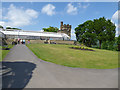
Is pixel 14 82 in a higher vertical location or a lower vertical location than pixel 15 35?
lower

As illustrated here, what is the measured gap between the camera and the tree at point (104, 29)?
34328 millimetres

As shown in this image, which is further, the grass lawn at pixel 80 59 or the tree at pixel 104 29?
the tree at pixel 104 29

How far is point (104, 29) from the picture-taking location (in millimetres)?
36312

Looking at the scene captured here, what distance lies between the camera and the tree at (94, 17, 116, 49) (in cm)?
3433

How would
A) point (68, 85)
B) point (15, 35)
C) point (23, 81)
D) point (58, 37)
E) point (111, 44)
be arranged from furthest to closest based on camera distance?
1. point (111, 44)
2. point (58, 37)
3. point (15, 35)
4. point (23, 81)
5. point (68, 85)

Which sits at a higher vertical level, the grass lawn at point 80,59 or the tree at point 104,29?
the tree at point 104,29

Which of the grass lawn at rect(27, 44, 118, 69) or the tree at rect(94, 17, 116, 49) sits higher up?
the tree at rect(94, 17, 116, 49)

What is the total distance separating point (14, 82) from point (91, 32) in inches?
1593

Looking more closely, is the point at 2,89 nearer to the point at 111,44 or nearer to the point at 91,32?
the point at 91,32

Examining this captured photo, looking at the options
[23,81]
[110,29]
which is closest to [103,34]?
[110,29]

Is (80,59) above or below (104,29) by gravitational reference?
below

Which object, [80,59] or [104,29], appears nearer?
[80,59]

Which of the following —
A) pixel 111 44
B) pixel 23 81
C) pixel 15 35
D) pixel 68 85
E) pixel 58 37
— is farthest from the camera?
pixel 111 44

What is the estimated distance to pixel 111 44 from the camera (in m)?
51.2
